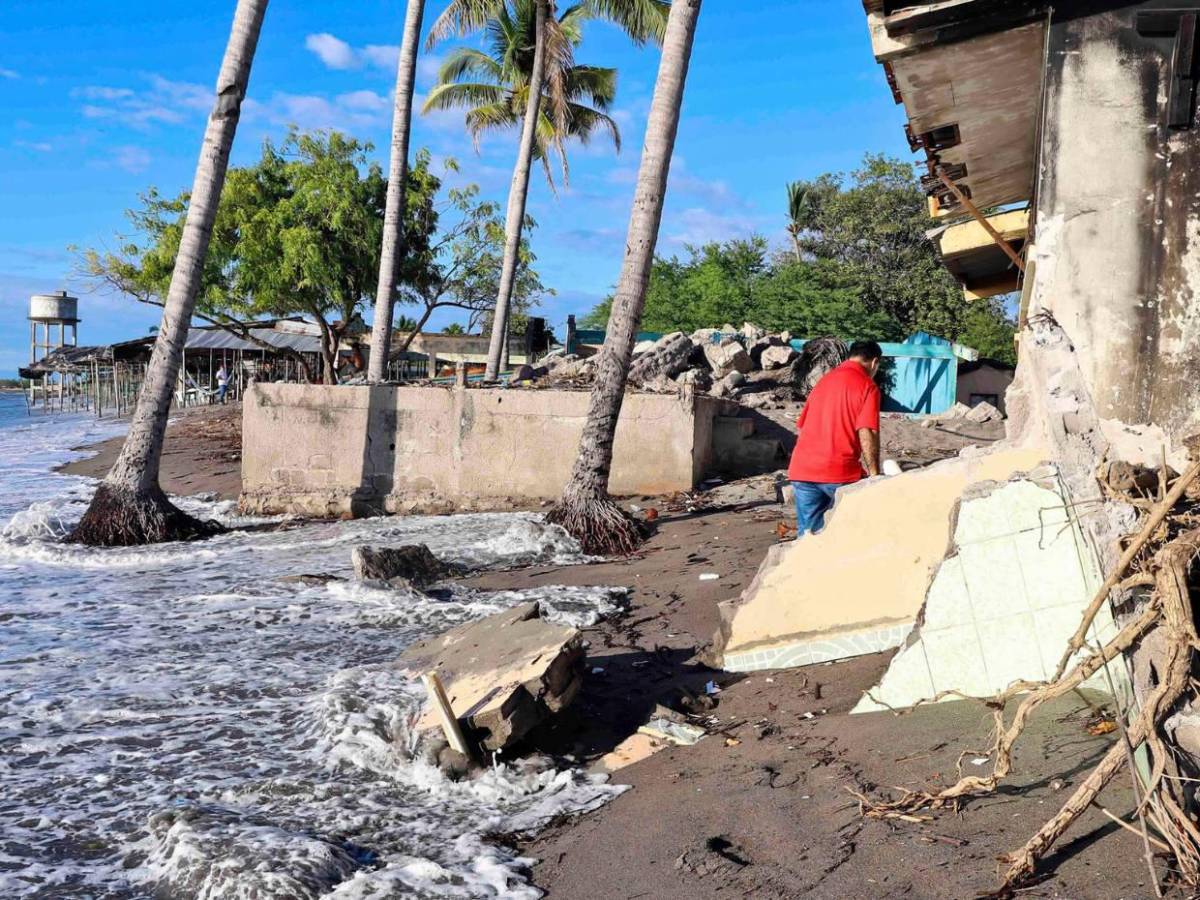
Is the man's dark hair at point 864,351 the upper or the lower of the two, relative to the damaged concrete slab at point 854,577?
upper

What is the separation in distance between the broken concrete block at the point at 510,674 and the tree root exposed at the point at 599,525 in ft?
12.8

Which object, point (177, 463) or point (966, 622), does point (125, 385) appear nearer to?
point (177, 463)

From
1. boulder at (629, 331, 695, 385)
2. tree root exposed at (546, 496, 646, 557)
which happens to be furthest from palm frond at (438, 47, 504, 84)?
tree root exposed at (546, 496, 646, 557)

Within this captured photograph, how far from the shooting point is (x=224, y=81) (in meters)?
11.9

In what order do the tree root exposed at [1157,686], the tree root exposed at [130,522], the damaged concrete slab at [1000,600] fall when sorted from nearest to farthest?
the tree root exposed at [1157,686], the damaged concrete slab at [1000,600], the tree root exposed at [130,522]

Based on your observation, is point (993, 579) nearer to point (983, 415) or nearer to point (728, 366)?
point (983, 415)

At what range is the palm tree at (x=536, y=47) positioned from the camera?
22.1 meters

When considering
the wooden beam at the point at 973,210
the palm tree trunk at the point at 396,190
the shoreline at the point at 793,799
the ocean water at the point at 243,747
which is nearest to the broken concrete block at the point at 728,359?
the palm tree trunk at the point at 396,190

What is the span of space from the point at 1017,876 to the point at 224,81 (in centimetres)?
1173

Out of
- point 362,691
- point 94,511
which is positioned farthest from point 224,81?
point 362,691

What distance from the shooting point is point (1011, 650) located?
4.46 meters

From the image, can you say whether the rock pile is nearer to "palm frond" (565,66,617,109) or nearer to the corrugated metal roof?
"palm frond" (565,66,617,109)

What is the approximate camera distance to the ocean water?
3967 millimetres

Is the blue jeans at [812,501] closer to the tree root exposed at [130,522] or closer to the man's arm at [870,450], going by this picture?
the man's arm at [870,450]
